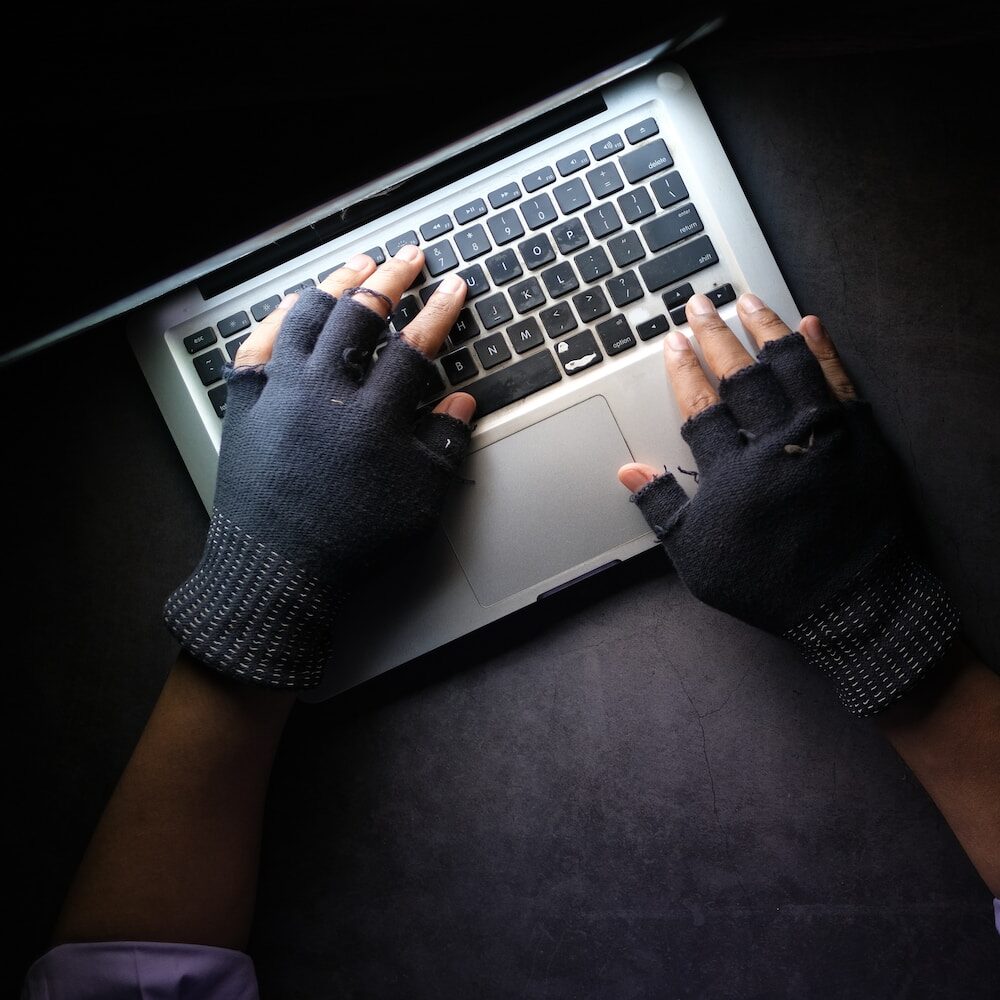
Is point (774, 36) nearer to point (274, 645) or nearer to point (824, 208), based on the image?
point (824, 208)

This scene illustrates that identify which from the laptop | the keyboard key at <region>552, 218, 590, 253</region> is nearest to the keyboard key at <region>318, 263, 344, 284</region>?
the laptop

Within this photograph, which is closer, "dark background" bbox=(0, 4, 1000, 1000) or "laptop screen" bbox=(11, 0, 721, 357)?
"laptop screen" bbox=(11, 0, 721, 357)

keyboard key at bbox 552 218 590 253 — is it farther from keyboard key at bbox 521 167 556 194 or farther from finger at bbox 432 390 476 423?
finger at bbox 432 390 476 423

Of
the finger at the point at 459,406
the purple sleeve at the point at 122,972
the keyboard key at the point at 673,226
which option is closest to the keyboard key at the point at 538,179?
Result: the keyboard key at the point at 673,226

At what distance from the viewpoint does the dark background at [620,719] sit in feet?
2.36

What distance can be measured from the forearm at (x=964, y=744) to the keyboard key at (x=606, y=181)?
559 millimetres

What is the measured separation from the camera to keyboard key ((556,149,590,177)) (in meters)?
0.66

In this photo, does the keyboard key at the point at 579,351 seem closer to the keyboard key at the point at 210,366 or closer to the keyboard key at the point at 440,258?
the keyboard key at the point at 440,258

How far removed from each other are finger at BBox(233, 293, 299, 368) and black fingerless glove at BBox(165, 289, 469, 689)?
17 millimetres

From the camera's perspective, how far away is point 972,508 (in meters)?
0.73

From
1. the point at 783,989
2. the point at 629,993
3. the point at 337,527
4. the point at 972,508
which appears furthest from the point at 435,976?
the point at 972,508

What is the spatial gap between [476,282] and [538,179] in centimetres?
11

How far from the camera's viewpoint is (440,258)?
2.22ft

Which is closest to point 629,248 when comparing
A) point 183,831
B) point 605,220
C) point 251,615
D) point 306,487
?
point 605,220
